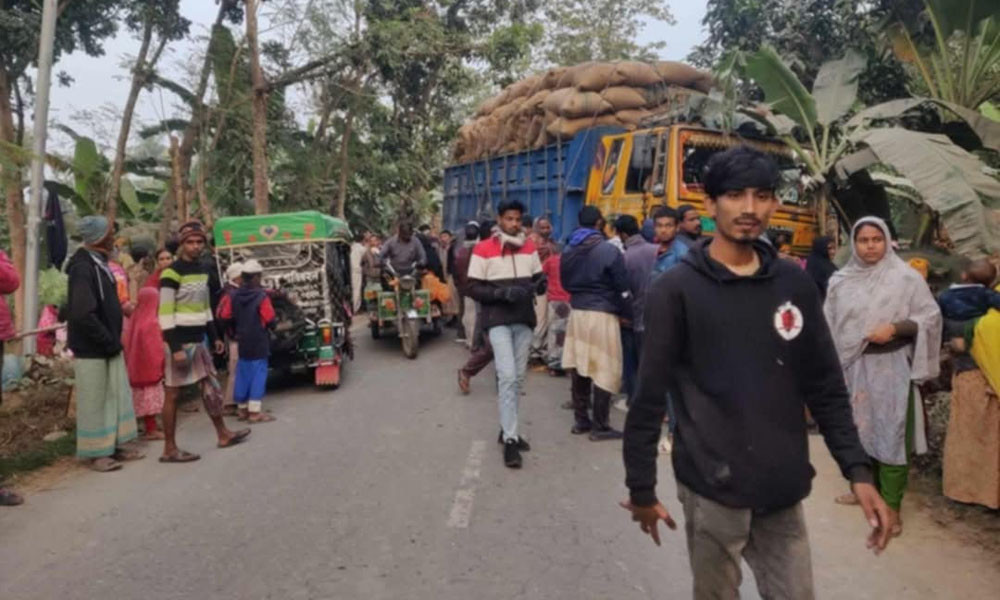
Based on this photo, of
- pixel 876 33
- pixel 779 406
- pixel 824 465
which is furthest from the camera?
pixel 876 33

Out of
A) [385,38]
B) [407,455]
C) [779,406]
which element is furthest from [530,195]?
[779,406]

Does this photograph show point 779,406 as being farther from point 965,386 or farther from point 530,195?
point 530,195

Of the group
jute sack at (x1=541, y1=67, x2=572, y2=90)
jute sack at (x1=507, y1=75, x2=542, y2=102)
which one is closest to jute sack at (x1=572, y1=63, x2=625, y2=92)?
jute sack at (x1=541, y1=67, x2=572, y2=90)

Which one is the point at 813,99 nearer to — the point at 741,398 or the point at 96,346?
the point at 96,346

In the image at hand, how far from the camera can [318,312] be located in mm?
9461

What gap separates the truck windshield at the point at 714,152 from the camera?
31.7 feet

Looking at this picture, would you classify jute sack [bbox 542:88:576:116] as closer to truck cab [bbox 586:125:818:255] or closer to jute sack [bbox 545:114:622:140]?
jute sack [bbox 545:114:622:140]

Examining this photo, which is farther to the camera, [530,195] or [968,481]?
[530,195]

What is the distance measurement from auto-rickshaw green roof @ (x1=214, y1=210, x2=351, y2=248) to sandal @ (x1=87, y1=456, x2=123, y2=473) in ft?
11.3

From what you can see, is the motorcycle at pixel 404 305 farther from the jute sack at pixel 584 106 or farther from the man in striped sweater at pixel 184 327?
the man in striped sweater at pixel 184 327

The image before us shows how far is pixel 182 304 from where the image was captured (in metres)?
6.55

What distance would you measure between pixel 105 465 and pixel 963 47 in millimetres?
9396

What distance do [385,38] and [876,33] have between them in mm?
8372

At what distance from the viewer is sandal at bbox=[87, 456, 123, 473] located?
6.28 m
